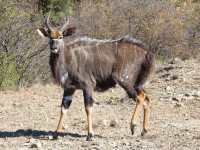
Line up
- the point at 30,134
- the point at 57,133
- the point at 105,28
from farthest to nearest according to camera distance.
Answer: the point at 105,28 < the point at 30,134 < the point at 57,133

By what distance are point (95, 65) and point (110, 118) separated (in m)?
2.38

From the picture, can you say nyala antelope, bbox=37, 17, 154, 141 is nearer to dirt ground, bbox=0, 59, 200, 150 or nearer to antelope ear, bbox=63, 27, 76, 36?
antelope ear, bbox=63, 27, 76, 36

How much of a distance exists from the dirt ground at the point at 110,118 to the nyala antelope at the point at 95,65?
1.69ft

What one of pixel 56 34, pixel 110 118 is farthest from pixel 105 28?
pixel 56 34

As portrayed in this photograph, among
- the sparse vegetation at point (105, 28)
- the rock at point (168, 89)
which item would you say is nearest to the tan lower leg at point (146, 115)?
the rock at point (168, 89)

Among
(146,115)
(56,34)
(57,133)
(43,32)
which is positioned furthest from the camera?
(146,115)

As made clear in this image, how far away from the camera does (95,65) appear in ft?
40.3

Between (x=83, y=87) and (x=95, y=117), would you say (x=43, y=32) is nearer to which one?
(x=83, y=87)

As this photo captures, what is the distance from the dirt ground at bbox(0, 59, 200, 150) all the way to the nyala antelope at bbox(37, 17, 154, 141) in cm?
52

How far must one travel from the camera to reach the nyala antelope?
12.0 meters

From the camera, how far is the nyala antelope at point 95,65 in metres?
12.0

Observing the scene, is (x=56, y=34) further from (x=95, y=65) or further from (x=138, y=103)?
(x=138, y=103)

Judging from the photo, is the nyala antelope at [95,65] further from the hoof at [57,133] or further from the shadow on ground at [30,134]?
the shadow on ground at [30,134]

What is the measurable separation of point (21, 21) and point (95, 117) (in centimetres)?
811
